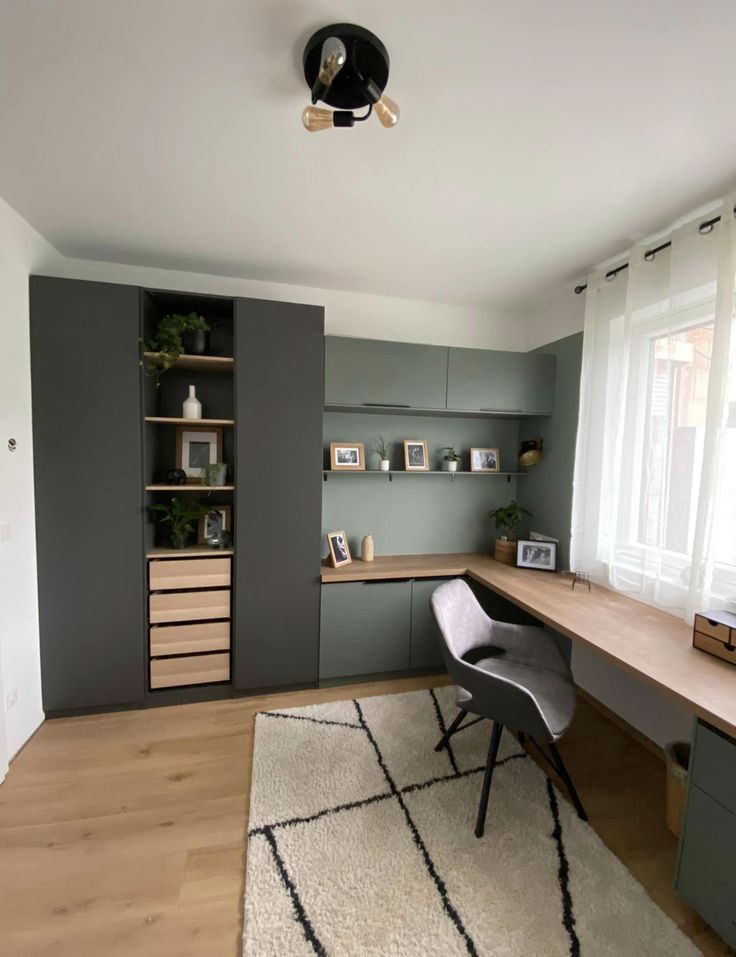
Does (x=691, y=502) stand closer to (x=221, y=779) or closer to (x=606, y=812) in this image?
(x=606, y=812)

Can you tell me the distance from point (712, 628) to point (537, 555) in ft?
3.85

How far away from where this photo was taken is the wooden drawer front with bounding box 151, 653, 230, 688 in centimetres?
232

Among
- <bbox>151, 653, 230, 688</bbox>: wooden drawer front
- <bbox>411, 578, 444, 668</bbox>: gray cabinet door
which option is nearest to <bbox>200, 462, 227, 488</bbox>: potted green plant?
<bbox>151, 653, 230, 688</bbox>: wooden drawer front

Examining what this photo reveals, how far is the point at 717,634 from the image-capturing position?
1520 mm

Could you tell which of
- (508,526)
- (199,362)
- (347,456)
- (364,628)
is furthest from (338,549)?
(199,362)

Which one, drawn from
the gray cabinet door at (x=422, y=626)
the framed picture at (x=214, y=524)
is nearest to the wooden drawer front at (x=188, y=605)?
the framed picture at (x=214, y=524)

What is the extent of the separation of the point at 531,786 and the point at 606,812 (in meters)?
0.30

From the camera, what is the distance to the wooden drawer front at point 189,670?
7.60 feet

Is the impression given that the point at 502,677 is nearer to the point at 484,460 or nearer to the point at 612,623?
the point at 612,623

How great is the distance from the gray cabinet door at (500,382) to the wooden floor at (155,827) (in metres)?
2.00

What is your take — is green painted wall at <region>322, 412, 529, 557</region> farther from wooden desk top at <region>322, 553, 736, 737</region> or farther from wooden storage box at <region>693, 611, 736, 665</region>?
wooden storage box at <region>693, 611, 736, 665</region>

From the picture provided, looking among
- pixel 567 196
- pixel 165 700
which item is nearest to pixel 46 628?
pixel 165 700

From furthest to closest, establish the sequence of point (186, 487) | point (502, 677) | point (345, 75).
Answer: point (186, 487) → point (502, 677) → point (345, 75)

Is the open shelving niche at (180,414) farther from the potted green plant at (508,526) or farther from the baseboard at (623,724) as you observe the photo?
the baseboard at (623,724)
